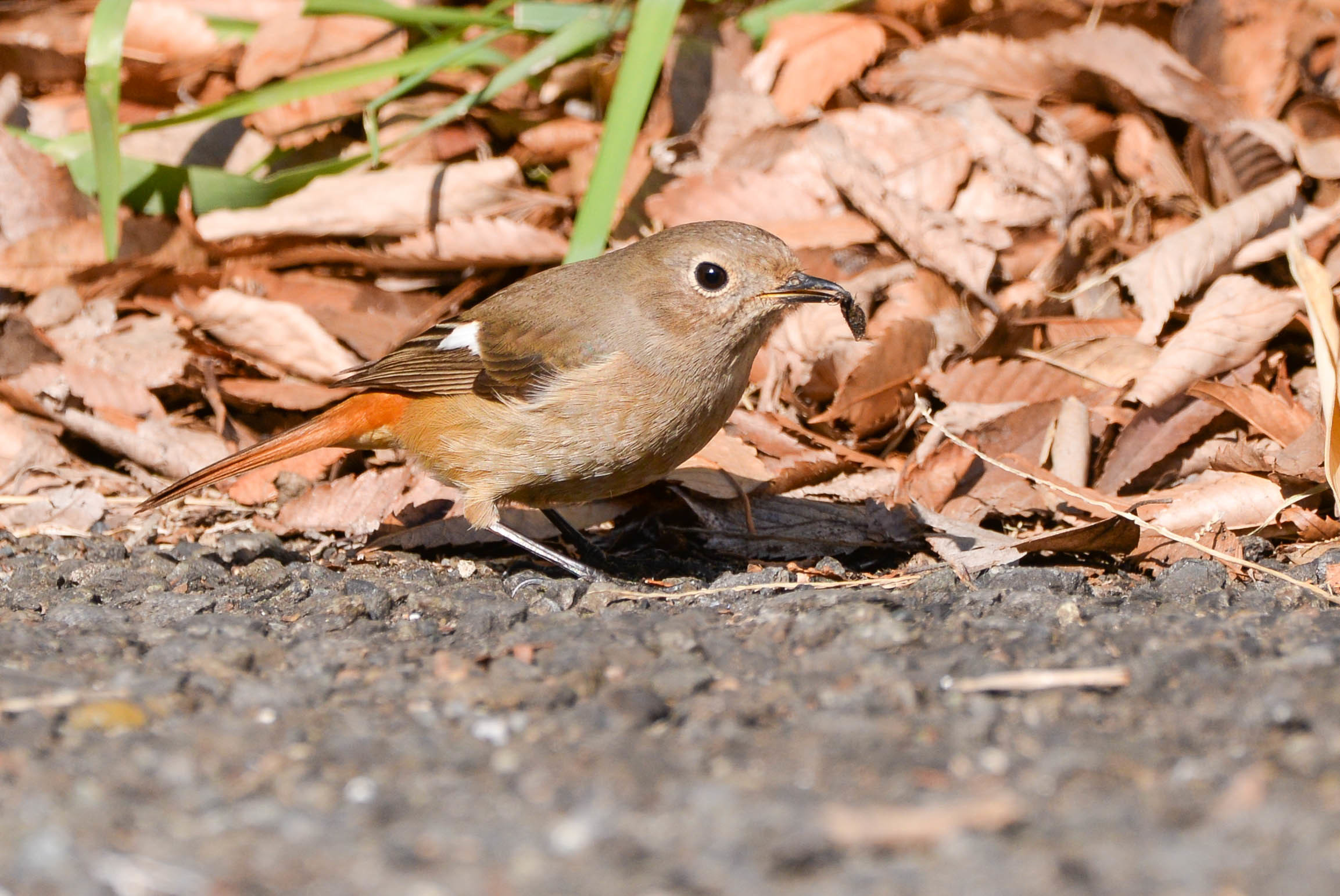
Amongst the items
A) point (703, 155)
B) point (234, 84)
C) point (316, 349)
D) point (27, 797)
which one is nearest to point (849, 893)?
point (27, 797)

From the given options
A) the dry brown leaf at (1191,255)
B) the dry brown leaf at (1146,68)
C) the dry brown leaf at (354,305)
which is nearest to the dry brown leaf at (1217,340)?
the dry brown leaf at (1191,255)

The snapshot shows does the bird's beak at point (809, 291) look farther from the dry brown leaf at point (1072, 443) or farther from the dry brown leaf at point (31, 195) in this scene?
the dry brown leaf at point (31, 195)

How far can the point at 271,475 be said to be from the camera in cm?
554

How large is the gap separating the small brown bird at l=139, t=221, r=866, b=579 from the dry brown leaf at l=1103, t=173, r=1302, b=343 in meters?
1.39

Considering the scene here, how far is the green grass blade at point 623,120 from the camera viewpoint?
5.75 m

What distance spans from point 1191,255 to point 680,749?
3927 mm

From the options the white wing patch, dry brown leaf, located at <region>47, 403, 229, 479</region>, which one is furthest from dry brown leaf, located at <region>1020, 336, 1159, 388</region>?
dry brown leaf, located at <region>47, 403, 229, 479</region>

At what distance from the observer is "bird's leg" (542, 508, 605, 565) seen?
518 cm

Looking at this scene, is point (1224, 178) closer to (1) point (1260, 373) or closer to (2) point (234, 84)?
(1) point (1260, 373)

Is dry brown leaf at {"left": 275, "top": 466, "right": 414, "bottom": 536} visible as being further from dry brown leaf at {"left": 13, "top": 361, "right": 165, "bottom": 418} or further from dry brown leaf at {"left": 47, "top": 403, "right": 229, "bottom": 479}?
dry brown leaf at {"left": 13, "top": 361, "right": 165, "bottom": 418}

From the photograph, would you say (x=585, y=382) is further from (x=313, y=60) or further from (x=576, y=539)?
(x=313, y=60)

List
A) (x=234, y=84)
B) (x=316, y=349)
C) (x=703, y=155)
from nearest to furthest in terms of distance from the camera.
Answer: (x=316, y=349) < (x=703, y=155) < (x=234, y=84)

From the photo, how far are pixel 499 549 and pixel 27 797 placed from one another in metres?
2.98

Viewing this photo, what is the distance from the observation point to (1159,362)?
5.03m
